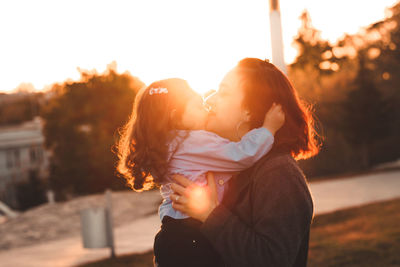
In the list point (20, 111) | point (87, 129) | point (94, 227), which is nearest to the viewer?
point (94, 227)

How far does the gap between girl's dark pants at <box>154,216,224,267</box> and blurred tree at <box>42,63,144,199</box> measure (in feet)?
90.1

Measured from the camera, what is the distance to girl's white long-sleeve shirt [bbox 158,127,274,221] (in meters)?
2.31

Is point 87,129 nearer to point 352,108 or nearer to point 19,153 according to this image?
point 352,108

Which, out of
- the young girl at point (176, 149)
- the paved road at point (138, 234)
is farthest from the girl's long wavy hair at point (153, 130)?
the paved road at point (138, 234)

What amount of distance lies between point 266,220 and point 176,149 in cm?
71

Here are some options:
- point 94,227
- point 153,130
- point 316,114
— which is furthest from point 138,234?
point 316,114

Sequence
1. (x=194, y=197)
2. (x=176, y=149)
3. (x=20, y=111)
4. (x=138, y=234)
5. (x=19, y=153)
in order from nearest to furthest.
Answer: (x=194, y=197)
(x=176, y=149)
(x=138, y=234)
(x=19, y=153)
(x=20, y=111)

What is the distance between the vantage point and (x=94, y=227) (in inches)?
359

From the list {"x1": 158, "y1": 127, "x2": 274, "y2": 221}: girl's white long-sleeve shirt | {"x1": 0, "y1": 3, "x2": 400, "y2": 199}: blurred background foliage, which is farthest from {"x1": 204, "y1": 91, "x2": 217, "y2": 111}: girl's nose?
{"x1": 0, "y1": 3, "x2": 400, "y2": 199}: blurred background foliage

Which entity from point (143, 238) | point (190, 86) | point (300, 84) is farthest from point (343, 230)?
point (300, 84)

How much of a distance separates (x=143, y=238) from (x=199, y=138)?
946cm

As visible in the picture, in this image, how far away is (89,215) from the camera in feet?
29.8

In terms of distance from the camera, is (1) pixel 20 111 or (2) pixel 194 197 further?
(1) pixel 20 111

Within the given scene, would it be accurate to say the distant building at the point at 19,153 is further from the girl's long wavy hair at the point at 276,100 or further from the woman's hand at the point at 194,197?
the girl's long wavy hair at the point at 276,100
